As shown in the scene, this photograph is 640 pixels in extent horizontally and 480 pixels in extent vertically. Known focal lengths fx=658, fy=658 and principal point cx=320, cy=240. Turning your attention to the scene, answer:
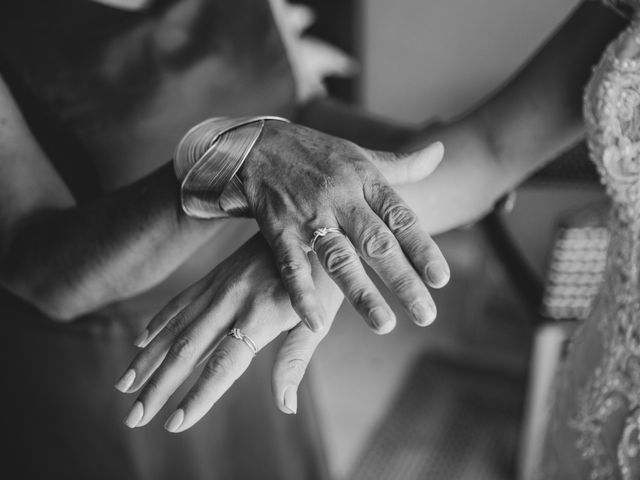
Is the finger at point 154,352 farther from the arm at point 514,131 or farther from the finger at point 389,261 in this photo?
the arm at point 514,131

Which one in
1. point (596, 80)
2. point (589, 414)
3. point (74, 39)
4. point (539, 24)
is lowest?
point (539, 24)

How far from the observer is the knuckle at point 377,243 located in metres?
0.53

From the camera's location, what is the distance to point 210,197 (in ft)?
2.08

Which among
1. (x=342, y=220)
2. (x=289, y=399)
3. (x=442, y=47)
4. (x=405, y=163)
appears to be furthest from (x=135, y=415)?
(x=442, y=47)

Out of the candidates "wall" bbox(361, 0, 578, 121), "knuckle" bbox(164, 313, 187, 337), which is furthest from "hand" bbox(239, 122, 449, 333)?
"wall" bbox(361, 0, 578, 121)

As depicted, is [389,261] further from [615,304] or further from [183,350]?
[615,304]

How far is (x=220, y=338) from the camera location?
562 millimetres

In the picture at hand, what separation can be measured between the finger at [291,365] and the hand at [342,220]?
35mm

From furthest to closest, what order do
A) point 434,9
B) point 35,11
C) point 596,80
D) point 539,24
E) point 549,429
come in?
point 434,9 < point 539,24 < point 549,429 < point 35,11 < point 596,80

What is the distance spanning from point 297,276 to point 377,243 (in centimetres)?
7

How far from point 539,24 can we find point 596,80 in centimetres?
144

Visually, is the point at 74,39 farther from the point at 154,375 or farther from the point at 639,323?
the point at 639,323

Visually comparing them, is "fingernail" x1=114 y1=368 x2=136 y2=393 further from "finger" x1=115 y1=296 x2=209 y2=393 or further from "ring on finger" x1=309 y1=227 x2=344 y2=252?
"ring on finger" x1=309 y1=227 x2=344 y2=252

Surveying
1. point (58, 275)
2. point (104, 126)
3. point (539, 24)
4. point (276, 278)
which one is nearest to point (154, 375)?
point (276, 278)
